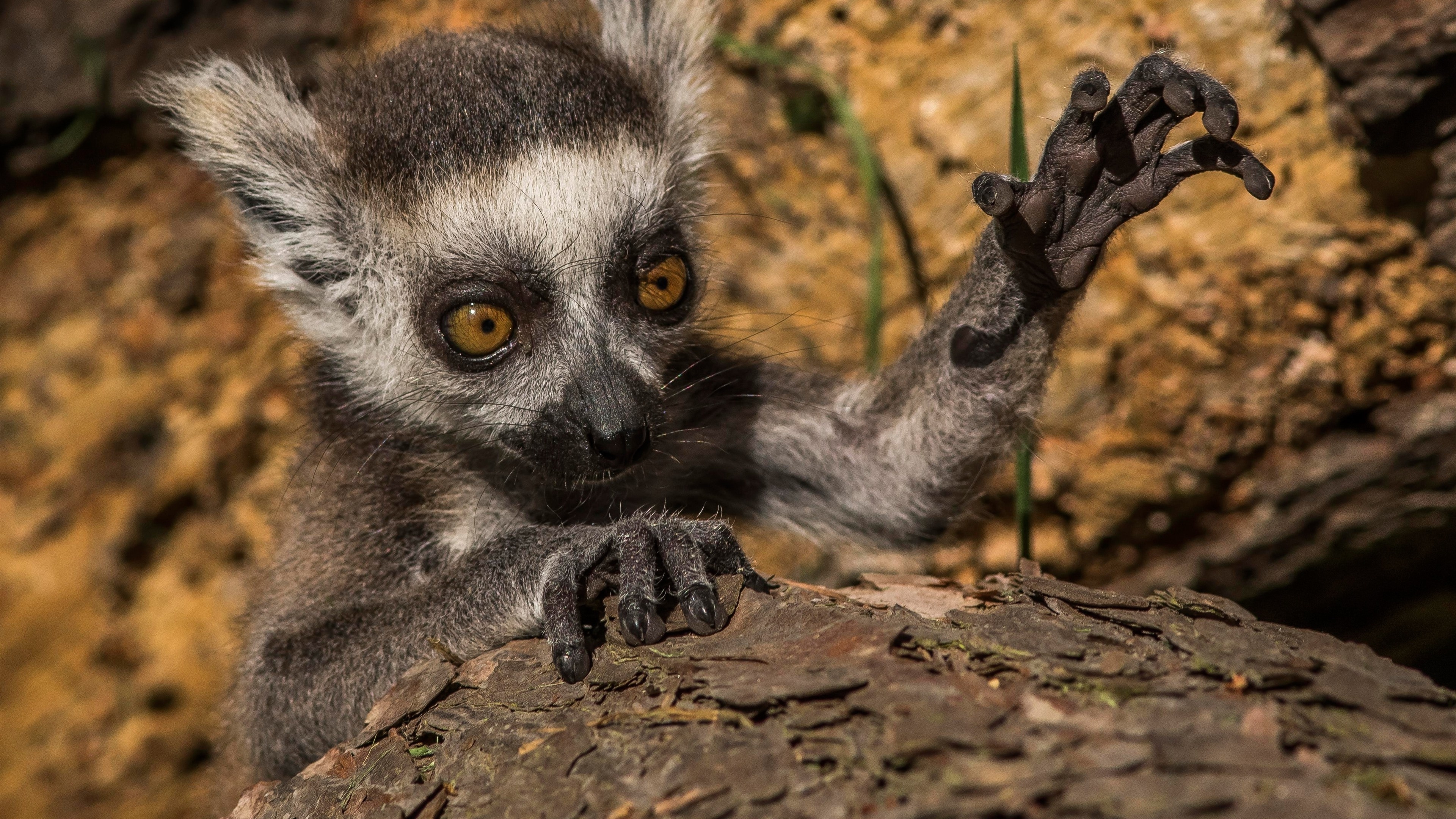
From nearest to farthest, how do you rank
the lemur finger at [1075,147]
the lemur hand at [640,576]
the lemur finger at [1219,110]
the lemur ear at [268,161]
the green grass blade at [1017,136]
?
1. the lemur finger at [1219,110]
2. the lemur hand at [640,576]
3. the lemur finger at [1075,147]
4. the lemur ear at [268,161]
5. the green grass blade at [1017,136]

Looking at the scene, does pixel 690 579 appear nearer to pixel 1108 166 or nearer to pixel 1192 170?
pixel 1108 166

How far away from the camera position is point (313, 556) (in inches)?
171

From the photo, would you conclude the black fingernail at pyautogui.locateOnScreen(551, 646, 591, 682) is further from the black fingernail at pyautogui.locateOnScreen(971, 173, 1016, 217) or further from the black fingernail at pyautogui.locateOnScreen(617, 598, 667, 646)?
the black fingernail at pyautogui.locateOnScreen(971, 173, 1016, 217)

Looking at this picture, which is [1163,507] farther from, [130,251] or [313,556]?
[130,251]

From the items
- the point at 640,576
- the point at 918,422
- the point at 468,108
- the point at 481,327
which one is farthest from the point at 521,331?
the point at 918,422

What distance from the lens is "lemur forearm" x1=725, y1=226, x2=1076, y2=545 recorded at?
4.05 metres

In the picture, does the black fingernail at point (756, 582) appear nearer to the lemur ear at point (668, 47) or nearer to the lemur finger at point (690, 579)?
the lemur finger at point (690, 579)

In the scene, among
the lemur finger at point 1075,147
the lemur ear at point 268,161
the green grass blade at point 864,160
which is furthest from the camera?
the green grass blade at point 864,160

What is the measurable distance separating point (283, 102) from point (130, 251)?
312 centimetres

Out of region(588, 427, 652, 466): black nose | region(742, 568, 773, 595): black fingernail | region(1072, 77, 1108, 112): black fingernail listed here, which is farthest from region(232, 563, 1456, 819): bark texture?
region(1072, 77, 1108, 112): black fingernail

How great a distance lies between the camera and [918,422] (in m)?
4.50

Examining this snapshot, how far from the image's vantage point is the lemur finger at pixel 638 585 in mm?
3066

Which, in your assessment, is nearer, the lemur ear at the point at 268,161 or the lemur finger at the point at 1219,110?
the lemur finger at the point at 1219,110

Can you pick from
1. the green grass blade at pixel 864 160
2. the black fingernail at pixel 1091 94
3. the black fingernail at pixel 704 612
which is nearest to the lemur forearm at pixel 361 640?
the black fingernail at pixel 704 612
